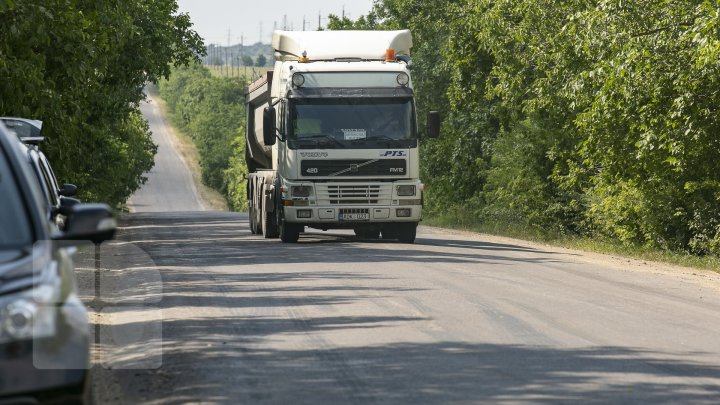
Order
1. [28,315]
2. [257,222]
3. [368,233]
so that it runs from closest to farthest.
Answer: [28,315]
[257,222]
[368,233]

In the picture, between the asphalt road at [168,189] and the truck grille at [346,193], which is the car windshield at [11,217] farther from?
the asphalt road at [168,189]

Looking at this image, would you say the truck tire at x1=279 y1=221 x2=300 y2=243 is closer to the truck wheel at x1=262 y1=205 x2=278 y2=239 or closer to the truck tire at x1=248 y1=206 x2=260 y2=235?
the truck wheel at x1=262 y1=205 x2=278 y2=239

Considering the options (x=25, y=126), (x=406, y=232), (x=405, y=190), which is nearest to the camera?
(x=25, y=126)

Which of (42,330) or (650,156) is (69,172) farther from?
(42,330)

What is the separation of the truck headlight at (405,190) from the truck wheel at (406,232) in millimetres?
1051

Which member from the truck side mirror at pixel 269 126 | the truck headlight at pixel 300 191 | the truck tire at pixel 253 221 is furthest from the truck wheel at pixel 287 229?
the truck tire at pixel 253 221

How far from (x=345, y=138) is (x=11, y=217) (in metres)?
18.1

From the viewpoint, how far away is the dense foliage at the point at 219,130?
5561 inches

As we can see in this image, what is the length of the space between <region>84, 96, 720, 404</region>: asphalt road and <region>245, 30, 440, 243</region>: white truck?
3297mm

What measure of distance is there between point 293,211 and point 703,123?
25.9 feet

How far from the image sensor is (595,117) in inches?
1016

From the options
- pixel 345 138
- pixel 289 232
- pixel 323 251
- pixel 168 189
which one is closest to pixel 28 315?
pixel 323 251

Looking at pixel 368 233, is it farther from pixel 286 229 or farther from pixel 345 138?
pixel 345 138

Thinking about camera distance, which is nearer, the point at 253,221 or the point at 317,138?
the point at 317,138
